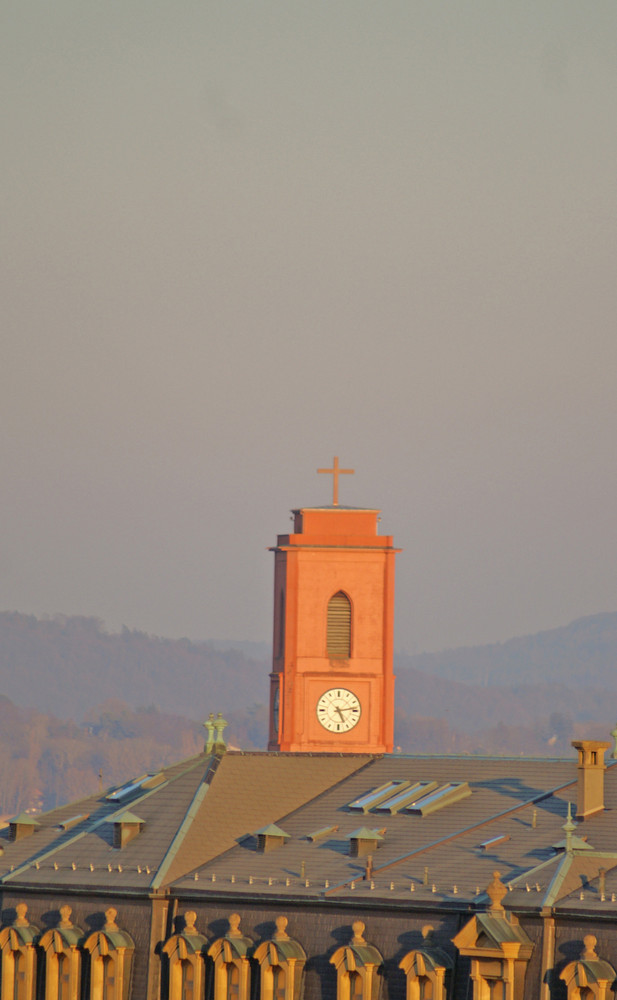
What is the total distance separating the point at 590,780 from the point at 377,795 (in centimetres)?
1168

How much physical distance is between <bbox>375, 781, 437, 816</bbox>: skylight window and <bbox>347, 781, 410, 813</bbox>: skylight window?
0.28 metres

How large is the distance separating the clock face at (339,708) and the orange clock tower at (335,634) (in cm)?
6

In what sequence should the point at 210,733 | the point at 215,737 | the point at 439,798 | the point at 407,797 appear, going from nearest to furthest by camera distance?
the point at 439,798
the point at 407,797
the point at 210,733
the point at 215,737

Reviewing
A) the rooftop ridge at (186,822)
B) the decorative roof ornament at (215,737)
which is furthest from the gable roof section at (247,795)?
the decorative roof ornament at (215,737)

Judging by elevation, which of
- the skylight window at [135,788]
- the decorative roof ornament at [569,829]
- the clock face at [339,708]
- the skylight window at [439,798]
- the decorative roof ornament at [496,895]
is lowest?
the decorative roof ornament at [496,895]

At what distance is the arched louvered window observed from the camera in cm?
17075

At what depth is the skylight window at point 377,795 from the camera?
12125cm

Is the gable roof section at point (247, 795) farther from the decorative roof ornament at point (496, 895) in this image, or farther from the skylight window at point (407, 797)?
the decorative roof ornament at point (496, 895)

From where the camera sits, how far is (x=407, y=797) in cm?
12119

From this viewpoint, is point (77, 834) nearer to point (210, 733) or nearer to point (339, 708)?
point (210, 733)

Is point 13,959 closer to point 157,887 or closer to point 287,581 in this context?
point 157,887

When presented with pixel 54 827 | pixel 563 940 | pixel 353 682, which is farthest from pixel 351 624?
pixel 563 940

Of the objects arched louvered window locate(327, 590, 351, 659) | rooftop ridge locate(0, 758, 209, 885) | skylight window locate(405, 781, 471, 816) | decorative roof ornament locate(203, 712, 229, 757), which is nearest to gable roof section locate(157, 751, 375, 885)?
decorative roof ornament locate(203, 712, 229, 757)

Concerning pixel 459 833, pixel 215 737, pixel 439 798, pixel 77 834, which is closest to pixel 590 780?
pixel 459 833
